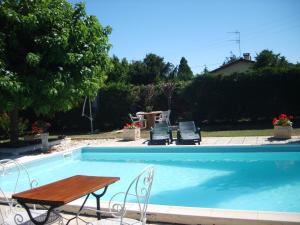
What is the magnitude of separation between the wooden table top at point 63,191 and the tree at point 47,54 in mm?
7267

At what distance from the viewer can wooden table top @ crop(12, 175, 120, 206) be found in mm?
3357

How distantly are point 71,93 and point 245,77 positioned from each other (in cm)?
935

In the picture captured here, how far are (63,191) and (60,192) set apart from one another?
0.05 meters

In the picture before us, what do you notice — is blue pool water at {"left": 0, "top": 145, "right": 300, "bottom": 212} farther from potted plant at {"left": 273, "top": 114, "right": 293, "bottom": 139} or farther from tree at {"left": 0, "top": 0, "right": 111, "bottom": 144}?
tree at {"left": 0, "top": 0, "right": 111, "bottom": 144}

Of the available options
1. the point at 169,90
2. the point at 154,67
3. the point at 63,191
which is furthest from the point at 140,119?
the point at 154,67

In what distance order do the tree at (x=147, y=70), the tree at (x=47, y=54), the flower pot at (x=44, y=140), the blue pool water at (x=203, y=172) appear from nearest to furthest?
the blue pool water at (x=203, y=172) < the tree at (x=47, y=54) < the flower pot at (x=44, y=140) < the tree at (x=147, y=70)

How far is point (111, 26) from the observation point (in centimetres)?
1369

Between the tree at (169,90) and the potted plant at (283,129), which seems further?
the tree at (169,90)

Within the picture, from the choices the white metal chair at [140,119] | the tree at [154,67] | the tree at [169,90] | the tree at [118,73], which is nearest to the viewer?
the white metal chair at [140,119]

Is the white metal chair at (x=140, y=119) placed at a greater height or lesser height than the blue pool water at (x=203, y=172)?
greater

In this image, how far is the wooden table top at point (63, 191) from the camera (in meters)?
3.36

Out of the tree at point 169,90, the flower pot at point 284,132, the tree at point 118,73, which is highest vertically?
the tree at point 118,73

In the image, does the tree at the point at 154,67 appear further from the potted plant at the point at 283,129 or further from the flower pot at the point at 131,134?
the potted plant at the point at 283,129

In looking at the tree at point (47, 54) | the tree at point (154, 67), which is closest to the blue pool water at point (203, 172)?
the tree at point (47, 54)
